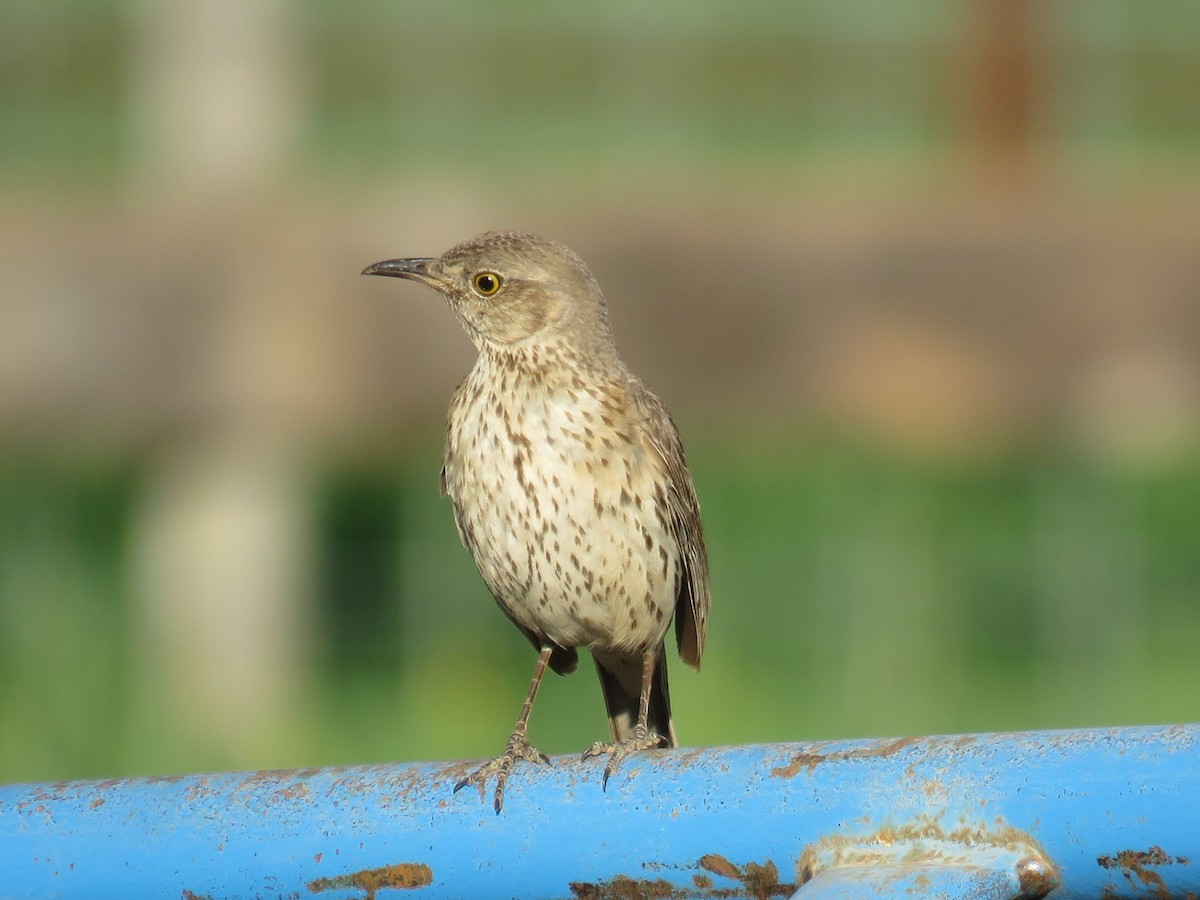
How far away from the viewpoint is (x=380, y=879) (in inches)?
115

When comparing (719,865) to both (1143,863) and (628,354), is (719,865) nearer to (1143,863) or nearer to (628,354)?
(1143,863)

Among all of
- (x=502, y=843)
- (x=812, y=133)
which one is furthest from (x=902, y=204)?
(x=502, y=843)

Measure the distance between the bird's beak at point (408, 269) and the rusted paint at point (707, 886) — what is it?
8.00ft

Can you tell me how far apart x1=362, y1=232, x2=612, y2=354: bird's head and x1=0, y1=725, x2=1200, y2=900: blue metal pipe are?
197cm

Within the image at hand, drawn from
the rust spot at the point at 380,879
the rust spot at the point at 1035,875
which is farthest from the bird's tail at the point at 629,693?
the rust spot at the point at 1035,875

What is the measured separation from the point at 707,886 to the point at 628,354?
450 centimetres

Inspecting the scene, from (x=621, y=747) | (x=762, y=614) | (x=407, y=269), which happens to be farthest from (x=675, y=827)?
(x=762, y=614)

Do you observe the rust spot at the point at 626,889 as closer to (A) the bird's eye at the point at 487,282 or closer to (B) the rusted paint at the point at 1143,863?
(B) the rusted paint at the point at 1143,863

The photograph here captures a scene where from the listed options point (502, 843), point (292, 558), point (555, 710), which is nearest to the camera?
point (502, 843)

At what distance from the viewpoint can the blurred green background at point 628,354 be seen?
7336 millimetres

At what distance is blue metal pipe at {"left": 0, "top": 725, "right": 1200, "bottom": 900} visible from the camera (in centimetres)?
260

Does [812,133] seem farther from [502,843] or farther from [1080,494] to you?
[502,843]

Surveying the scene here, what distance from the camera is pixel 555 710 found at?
279 inches

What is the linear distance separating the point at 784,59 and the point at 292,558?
10.0 ft
